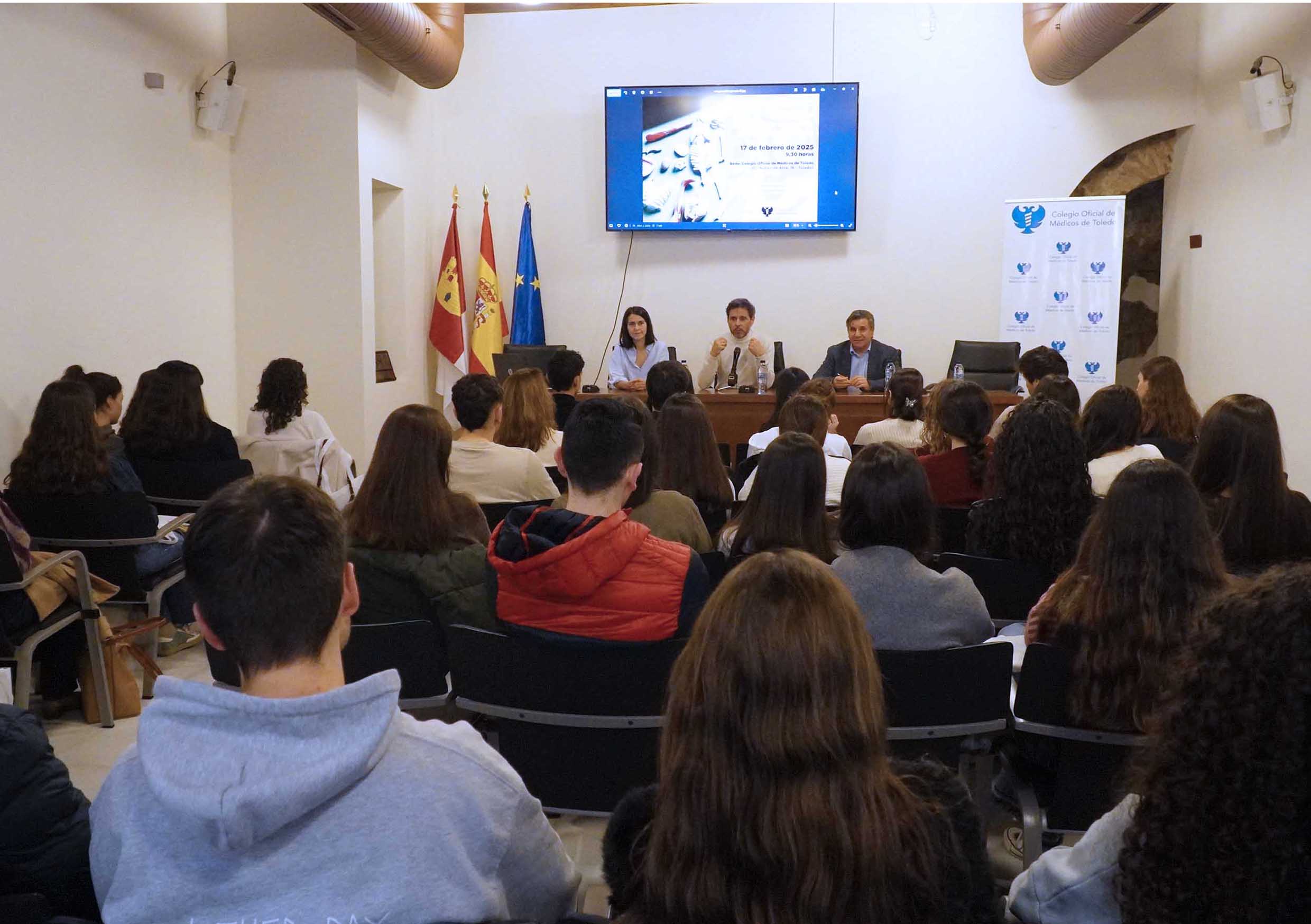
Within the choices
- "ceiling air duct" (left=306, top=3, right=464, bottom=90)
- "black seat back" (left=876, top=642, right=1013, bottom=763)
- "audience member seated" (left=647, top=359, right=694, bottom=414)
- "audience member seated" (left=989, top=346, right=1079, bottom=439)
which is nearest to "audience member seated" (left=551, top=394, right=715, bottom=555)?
"black seat back" (left=876, top=642, right=1013, bottom=763)

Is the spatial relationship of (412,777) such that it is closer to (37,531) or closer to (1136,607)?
(1136,607)

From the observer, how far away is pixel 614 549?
2.35 meters

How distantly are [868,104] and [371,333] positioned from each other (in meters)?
4.21

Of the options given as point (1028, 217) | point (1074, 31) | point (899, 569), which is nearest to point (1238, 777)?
point (899, 569)

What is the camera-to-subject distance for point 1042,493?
3123 mm

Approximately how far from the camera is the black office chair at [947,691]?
217 centimetres

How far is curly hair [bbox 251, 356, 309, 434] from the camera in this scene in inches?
213

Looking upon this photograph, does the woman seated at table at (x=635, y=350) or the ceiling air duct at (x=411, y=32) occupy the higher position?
the ceiling air duct at (x=411, y=32)

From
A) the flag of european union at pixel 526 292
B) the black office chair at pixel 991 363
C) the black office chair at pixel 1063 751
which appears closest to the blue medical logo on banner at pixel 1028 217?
the black office chair at pixel 991 363

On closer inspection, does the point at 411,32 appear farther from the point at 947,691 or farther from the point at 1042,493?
the point at 947,691

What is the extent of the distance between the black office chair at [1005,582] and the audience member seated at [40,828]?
2.22m

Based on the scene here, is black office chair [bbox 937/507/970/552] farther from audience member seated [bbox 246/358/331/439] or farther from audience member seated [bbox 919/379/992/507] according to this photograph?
audience member seated [bbox 246/358/331/439]

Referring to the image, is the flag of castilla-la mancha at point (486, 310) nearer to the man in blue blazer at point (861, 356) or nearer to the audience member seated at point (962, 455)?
the man in blue blazer at point (861, 356)

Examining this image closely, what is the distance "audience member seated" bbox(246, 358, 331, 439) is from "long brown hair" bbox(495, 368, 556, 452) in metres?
1.25
